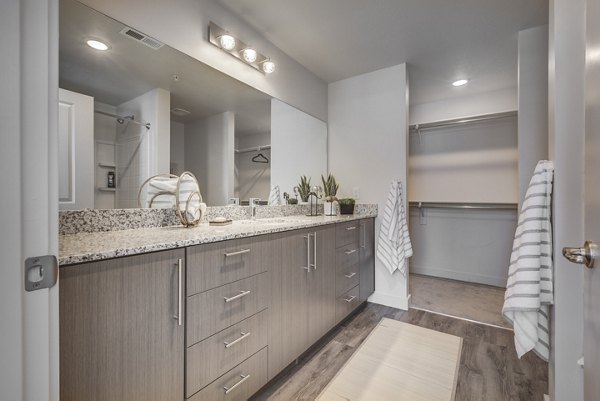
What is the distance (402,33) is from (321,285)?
207cm

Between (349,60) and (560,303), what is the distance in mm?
2348

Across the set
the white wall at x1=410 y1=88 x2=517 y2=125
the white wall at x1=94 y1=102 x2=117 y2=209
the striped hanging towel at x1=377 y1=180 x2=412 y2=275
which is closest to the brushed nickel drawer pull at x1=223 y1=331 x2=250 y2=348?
the white wall at x1=94 y1=102 x2=117 y2=209

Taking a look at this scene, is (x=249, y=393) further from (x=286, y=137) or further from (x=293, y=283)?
(x=286, y=137)

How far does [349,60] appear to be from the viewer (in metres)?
2.45

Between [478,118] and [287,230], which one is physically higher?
[478,118]

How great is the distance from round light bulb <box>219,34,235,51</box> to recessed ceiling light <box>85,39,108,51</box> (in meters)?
0.68

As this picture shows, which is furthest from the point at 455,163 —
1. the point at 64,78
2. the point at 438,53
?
the point at 64,78

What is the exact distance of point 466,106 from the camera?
3.20 metres

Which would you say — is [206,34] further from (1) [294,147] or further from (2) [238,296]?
(2) [238,296]

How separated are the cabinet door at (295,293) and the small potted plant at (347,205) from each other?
1.07m

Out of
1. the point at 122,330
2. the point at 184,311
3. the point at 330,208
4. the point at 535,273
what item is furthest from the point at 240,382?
the point at 330,208

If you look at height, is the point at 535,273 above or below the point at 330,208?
below

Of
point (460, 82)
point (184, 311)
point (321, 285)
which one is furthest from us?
point (460, 82)

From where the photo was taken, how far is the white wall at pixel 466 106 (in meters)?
2.96
